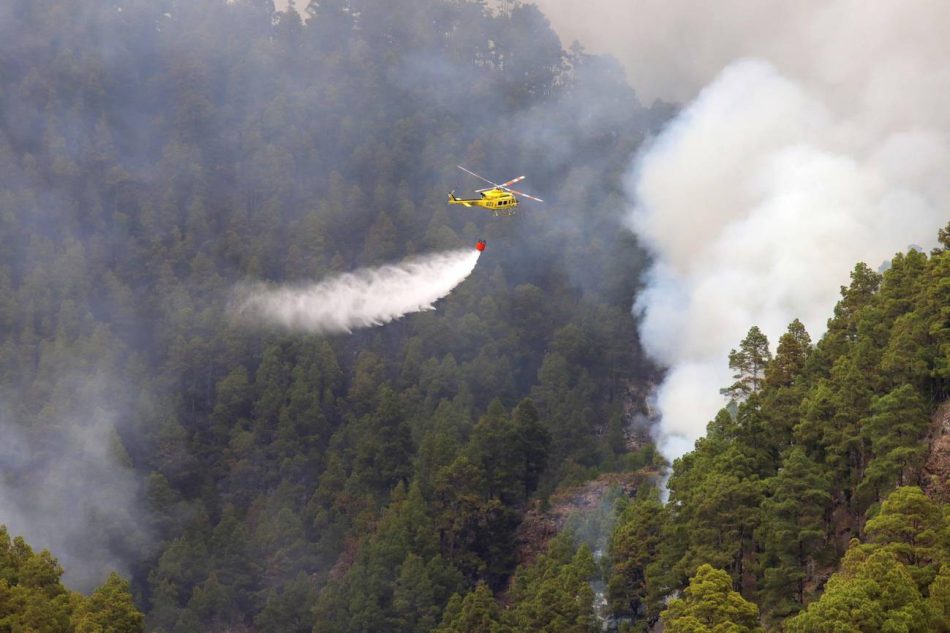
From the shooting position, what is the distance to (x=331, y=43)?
176875 mm

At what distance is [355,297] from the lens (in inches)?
5433

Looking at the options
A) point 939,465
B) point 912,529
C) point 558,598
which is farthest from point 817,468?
point 558,598

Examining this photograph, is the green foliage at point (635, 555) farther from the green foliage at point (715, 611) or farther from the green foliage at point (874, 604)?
the green foliage at point (874, 604)

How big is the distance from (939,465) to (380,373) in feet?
201

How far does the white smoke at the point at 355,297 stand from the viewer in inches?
5315

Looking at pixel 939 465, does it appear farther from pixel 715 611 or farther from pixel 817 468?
pixel 715 611

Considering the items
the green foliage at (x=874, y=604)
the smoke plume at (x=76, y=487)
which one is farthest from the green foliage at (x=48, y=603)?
the green foliage at (x=874, y=604)

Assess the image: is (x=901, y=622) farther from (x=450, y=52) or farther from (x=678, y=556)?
(x=450, y=52)

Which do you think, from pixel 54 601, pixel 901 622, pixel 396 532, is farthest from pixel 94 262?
pixel 901 622

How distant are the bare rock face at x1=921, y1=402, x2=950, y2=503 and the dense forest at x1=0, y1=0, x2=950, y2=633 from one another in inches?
10.0

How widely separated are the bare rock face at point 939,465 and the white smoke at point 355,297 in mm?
57109

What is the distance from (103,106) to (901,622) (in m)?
112

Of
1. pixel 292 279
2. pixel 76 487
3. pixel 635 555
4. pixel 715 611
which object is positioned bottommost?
pixel 715 611

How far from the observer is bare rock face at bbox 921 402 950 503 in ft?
252
